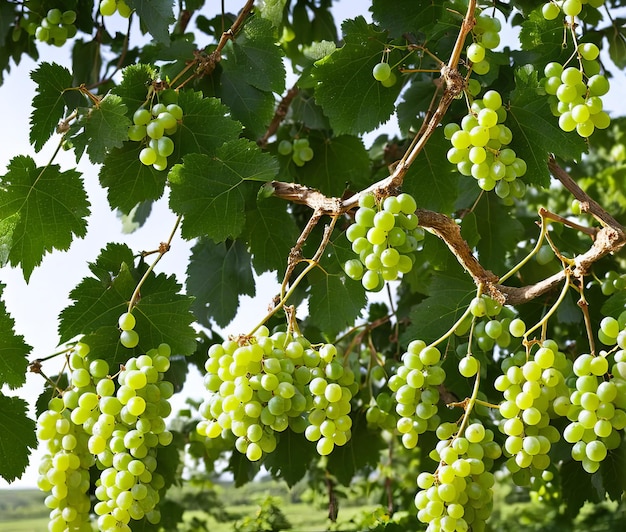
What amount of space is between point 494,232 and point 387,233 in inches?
20.6

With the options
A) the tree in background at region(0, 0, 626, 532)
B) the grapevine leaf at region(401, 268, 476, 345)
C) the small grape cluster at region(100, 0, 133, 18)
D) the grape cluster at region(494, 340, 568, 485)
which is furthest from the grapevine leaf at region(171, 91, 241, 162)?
the grape cluster at region(494, 340, 568, 485)

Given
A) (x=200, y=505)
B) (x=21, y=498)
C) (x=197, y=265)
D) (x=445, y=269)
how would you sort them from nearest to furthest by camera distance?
1. (x=445, y=269)
2. (x=197, y=265)
3. (x=21, y=498)
4. (x=200, y=505)

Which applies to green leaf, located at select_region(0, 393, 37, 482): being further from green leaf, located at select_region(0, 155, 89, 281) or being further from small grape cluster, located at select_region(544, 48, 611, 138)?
small grape cluster, located at select_region(544, 48, 611, 138)

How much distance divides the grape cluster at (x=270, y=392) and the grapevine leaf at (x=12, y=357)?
0.80 ft

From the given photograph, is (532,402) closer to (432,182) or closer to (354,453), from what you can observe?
(432,182)

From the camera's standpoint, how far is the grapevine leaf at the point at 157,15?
3.20 feet

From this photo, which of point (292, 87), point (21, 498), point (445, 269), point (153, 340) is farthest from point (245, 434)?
point (21, 498)


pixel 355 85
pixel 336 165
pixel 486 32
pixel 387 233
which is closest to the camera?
pixel 387 233

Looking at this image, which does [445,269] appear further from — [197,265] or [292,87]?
[292,87]

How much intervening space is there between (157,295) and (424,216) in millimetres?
344

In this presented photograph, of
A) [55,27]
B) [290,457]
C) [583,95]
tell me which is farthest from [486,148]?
[55,27]

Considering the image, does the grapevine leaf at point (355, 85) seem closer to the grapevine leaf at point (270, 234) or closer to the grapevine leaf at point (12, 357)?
the grapevine leaf at point (270, 234)

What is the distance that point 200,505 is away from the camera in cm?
197

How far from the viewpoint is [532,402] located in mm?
747
